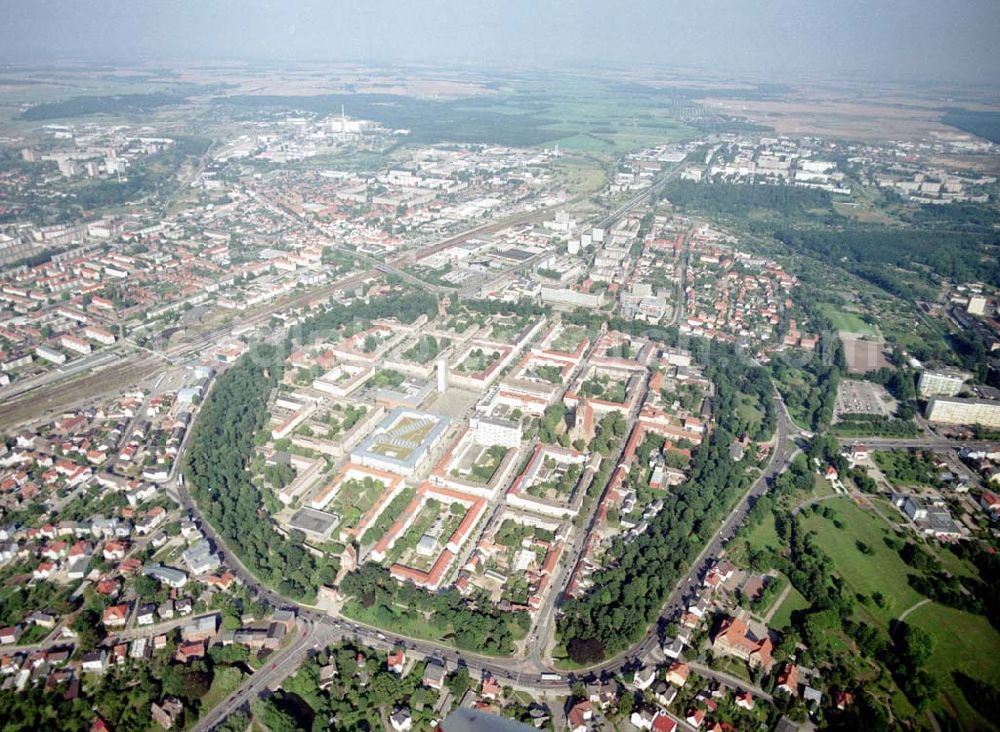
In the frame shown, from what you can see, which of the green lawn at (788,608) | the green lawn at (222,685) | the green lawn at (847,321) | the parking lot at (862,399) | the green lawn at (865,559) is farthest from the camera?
the green lawn at (847,321)

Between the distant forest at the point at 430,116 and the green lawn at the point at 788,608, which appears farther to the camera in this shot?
the distant forest at the point at 430,116

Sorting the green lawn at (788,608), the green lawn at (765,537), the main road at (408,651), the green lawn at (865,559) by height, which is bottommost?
the main road at (408,651)

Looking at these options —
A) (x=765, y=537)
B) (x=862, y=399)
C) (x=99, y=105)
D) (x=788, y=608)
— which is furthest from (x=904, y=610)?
(x=99, y=105)

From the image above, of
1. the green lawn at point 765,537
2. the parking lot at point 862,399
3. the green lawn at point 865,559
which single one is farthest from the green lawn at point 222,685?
the parking lot at point 862,399

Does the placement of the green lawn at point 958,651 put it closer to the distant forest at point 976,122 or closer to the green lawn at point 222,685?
the green lawn at point 222,685

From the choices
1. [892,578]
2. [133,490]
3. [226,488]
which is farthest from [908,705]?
[133,490]

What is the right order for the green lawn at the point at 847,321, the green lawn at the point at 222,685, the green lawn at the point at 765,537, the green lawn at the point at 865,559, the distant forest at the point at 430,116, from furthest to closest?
the distant forest at the point at 430,116 < the green lawn at the point at 847,321 < the green lawn at the point at 765,537 < the green lawn at the point at 865,559 < the green lawn at the point at 222,685
